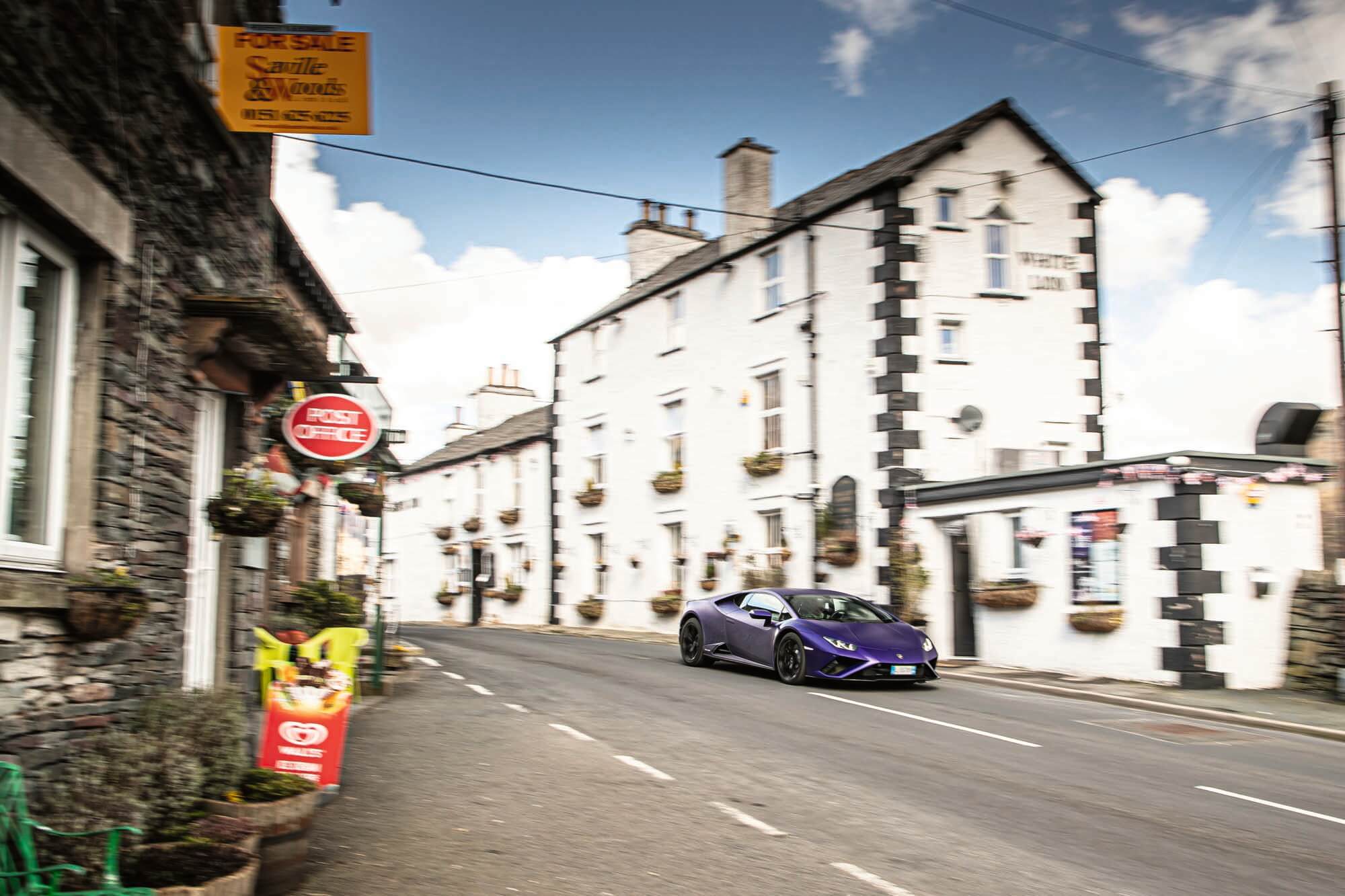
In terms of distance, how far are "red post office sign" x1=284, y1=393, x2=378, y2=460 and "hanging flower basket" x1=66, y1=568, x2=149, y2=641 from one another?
452cm

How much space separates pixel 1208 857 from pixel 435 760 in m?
5.68

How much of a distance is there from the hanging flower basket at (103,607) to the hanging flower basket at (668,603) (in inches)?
897

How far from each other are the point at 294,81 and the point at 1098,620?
1389cm

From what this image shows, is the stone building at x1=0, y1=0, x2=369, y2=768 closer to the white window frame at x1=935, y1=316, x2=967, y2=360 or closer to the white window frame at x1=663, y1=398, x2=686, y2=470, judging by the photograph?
the white window frame at x1=935, y1=316, x2=967, y2=360

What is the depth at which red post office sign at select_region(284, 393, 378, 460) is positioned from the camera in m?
11.1

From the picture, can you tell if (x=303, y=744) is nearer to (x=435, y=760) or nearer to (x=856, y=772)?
(x=435, y=760)

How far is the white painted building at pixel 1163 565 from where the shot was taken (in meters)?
16.2

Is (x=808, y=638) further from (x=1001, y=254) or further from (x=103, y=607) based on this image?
(x=1001, y=254)

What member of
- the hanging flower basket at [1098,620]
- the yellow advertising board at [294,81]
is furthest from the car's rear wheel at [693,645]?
the yellow advertising board at [294,81]

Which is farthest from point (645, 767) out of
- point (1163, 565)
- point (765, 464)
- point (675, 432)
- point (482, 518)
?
point (482, 518)

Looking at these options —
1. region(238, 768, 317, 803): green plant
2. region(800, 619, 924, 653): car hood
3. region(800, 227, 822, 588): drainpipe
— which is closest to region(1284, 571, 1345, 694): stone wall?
region(800, 619, 924, 653): car hood

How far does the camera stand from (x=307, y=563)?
60.8 ft

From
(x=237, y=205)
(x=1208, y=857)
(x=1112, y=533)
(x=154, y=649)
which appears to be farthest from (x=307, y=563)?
(x=1208, y=857)

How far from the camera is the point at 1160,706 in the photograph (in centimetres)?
1412
